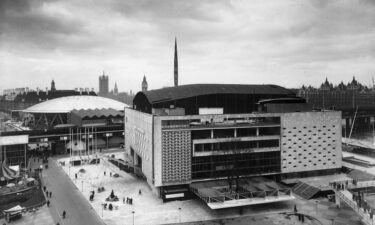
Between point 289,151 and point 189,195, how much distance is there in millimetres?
29289

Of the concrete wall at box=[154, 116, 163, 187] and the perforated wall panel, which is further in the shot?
the perforated wall panel

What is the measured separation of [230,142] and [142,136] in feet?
81.3

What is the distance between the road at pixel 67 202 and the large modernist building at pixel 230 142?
53.9 feet

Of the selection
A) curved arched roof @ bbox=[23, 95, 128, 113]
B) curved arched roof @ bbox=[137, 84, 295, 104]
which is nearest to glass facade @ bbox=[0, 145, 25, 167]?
curved arched roof @ bbox=[137, 84, 295, 104]

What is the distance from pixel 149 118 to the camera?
7962cm

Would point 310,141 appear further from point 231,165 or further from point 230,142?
point 231,165

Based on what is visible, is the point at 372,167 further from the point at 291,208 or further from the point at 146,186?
the point at 146,186

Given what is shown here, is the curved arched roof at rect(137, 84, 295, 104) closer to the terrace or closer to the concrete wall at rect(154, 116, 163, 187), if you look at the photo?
the concrete wall at rect(154, 116, 163, 187)

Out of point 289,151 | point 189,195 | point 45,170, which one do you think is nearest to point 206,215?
point 189,195

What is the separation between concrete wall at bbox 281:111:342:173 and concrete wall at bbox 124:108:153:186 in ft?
113

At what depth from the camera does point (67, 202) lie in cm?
7394

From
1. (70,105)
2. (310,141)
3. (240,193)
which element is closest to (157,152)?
(240,193)

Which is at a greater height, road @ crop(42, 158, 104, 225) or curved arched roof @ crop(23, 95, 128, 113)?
A: curved arched roof @ crop(23, 95, 128, 113)

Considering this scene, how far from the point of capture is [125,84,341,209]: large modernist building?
7488 cm
